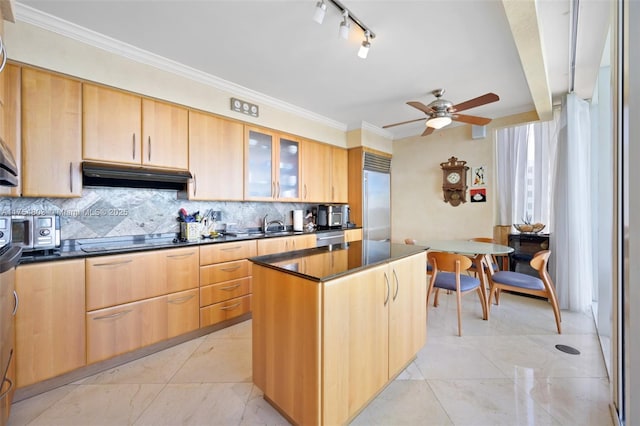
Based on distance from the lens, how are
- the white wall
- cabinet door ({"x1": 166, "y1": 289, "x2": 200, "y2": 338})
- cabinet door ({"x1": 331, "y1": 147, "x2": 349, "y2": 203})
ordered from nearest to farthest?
cabinet door ({"x1": 166, "y1": 289, "x2": 200, "y2": 338}) < the white wall < cabinet door ({"x1": 331, "y1": 147, "x2": 349, "y2": 203})

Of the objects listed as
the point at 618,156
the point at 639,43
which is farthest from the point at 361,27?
the point at 618,156

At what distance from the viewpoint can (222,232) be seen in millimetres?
3369

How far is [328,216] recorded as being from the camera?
4324 mm

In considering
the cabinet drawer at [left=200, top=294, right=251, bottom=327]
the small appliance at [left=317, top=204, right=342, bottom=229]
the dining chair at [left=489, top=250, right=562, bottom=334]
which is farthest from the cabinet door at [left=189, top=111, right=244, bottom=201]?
the dining chair at [left=489, top=250, right=562, bottom=334]

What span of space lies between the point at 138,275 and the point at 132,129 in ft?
4.29

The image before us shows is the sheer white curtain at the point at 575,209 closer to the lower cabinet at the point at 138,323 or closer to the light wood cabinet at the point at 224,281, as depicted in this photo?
the light wood cabinet at the point at 224,281

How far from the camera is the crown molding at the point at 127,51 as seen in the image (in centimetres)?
196

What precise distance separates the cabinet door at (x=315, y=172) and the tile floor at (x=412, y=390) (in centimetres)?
227

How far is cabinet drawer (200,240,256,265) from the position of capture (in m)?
2.63

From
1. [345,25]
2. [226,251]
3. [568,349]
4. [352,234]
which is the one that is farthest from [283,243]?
[568,349]

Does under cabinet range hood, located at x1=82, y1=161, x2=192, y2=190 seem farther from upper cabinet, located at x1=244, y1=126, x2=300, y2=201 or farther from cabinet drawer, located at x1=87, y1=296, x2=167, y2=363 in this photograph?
cabinet drawer, located at x1=87, y1=296, x2=167, y2=363

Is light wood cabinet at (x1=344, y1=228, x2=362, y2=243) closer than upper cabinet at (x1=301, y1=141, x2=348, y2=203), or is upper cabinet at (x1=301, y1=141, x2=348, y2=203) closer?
upper cabinet at (x1=301, y1=141, x2=348, y2=203)

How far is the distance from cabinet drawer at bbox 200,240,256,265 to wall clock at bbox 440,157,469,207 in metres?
3.35

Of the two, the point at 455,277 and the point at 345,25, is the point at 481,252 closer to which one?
the point at 455,277
